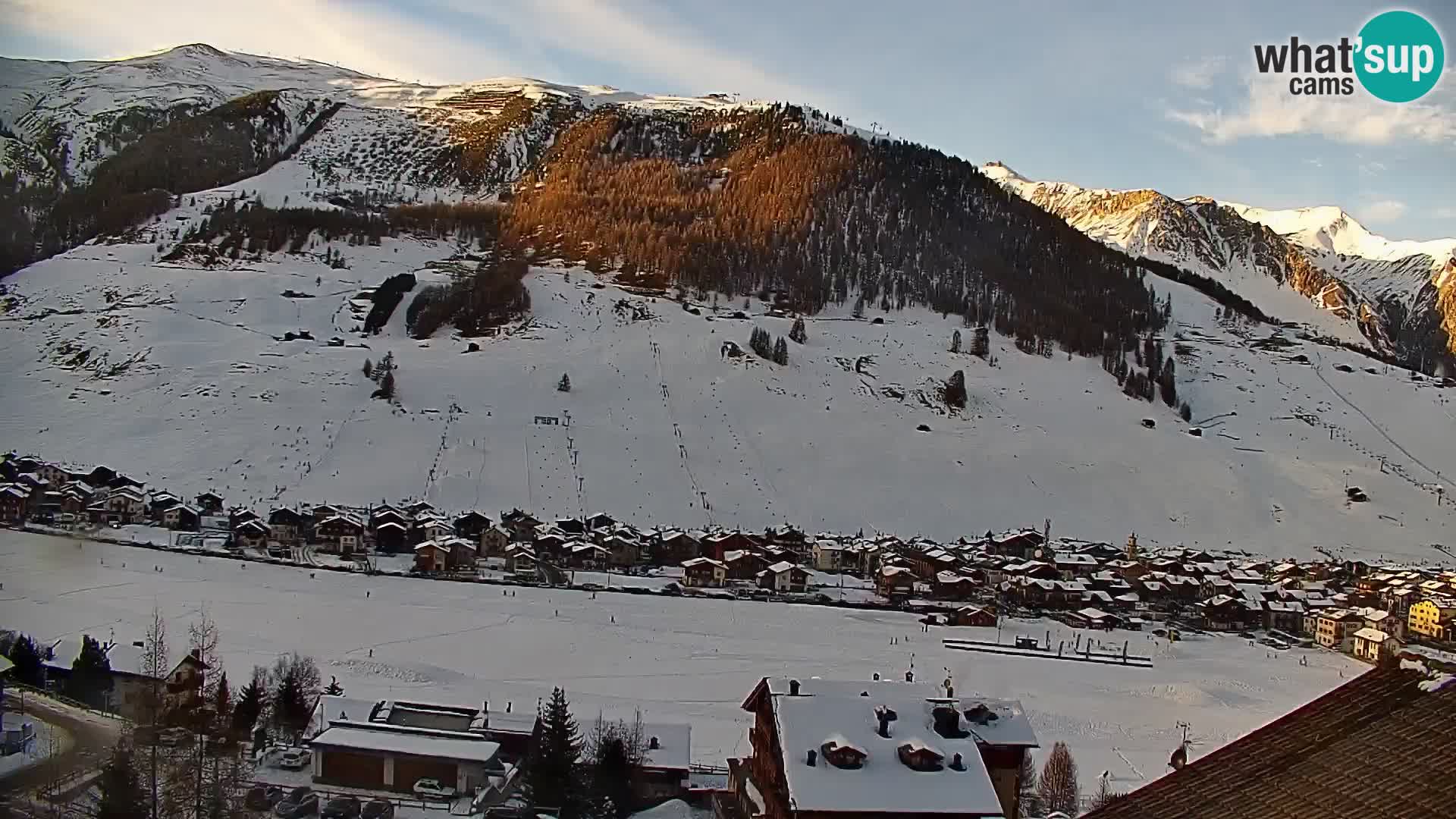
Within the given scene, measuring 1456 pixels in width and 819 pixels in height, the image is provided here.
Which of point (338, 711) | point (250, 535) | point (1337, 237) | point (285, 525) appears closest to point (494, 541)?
point (285, 525)

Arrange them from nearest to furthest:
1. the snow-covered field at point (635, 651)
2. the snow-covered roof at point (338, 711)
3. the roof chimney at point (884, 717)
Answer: the roof chimney at point (884, 717) < the snow-covered roof at point (338, 711) < the snow-covered field at point (635, 651)

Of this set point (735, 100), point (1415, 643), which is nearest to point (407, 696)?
point (1415, 643)

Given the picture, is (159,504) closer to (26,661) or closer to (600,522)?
(600,522)

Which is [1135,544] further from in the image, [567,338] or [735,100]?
[735,100]

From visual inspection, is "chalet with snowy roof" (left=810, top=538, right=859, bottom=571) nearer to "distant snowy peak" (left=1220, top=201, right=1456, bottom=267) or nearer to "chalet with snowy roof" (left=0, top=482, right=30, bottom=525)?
"chalet with snowy roof" (left=0, top=482, right=30, bottom=525)

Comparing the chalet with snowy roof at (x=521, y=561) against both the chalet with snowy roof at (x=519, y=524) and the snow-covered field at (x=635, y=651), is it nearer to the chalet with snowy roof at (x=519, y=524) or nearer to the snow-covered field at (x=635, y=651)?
the chalet with snowy roof at (x=519, y=524)

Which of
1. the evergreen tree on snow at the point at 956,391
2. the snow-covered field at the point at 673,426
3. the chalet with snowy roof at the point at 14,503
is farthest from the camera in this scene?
the evergreen tree on snow at the point at 956,391

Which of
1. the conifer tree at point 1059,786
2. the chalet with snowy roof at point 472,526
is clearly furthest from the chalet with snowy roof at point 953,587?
the conifer tree at point 1059,786
